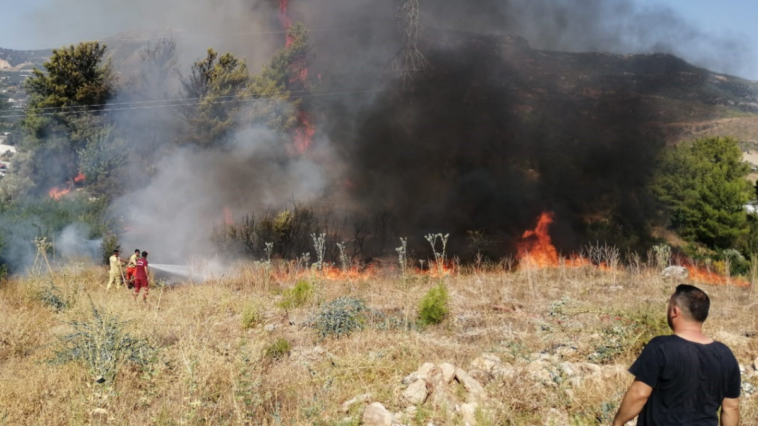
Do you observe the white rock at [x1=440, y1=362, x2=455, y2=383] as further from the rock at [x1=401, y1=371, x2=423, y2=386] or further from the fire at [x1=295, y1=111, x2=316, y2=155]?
the fire at [x1=295, y1=111, x2=316, y2=155]

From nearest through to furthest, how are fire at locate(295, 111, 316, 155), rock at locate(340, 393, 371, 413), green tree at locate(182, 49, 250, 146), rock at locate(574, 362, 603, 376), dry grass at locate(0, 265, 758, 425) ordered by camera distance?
dry grass at locate(0, 265, 758, 425) → rock at locate(340, 393, 371, 413) → rock at locate(574, 362, 603, 376) → green tree at locate(182, 49, 250, 146) → fire at locate(295, 111, 316, 155)

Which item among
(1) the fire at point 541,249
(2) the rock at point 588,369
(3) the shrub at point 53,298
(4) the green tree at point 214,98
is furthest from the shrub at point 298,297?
(4) the green tree at point 214,98

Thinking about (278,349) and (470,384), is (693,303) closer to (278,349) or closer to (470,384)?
(470,384)

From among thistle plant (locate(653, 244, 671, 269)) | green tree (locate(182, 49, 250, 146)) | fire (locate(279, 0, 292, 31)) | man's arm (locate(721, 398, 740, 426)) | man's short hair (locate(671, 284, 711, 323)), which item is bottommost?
thistle plant (locate(653, 244, 671, 269))

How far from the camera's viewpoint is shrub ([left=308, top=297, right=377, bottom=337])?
895 centimetres

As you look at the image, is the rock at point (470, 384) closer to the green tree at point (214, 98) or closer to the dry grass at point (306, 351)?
the dry grass at point (306, 351)

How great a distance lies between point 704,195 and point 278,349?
76.9 ft

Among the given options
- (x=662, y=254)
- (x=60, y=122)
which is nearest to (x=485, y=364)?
(x=662, y=254)

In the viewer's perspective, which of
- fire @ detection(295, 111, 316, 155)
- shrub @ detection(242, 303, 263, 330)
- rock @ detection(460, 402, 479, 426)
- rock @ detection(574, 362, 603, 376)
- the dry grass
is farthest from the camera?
fire @ detection(295, 111, 316, 155)

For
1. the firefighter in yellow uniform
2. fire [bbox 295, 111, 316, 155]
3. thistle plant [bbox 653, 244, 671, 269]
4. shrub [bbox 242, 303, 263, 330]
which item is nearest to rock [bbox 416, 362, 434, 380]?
shrub [bbox 242, 303, 263, 330]

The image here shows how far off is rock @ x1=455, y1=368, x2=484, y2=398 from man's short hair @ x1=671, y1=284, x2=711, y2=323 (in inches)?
115

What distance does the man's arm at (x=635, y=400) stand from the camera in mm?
3461

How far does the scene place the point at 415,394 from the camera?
5805 mm

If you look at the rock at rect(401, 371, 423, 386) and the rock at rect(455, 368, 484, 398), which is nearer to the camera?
the rock at rect(455, 368, 484, 398)
